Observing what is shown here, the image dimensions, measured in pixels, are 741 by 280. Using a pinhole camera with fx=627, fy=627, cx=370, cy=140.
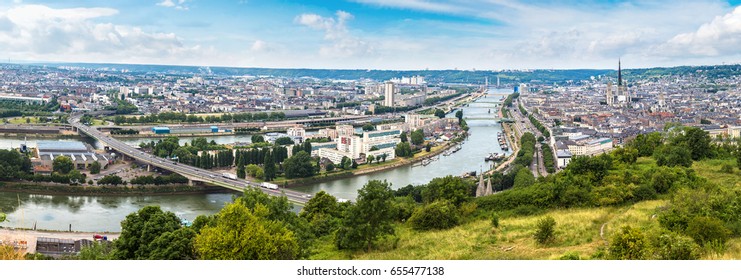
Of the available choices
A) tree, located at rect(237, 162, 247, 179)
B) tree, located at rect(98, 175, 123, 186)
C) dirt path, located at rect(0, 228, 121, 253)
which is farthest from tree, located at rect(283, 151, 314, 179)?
dirt path, located at rect(0, 228, 121, 253)

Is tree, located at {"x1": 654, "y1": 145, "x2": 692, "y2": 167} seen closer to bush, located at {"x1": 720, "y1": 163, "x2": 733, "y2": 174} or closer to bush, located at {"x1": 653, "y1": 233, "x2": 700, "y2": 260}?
bush, located at {"x1": 720, "y1": 163, "x2": 733, "y2": 174}

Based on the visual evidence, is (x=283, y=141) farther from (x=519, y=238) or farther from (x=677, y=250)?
(x=677, y=250)

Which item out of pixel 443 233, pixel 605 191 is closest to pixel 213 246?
pixel 443 233

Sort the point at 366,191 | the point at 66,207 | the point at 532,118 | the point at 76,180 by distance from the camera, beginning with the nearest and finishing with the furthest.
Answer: the point at 366,191 → the point at 66,207 → the point at 76,180 → the point at 532,118

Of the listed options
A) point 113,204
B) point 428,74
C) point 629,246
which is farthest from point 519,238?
point 428,74

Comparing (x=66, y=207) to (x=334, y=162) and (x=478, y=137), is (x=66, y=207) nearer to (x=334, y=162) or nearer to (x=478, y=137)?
(x=334, y=162)

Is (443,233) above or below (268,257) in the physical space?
below
